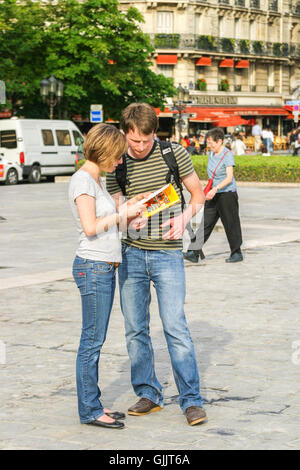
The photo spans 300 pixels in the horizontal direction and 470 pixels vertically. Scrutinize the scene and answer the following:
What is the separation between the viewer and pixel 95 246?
5.06 metres

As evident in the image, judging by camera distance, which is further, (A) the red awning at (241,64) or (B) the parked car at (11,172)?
(A) the red awning at (241,64)

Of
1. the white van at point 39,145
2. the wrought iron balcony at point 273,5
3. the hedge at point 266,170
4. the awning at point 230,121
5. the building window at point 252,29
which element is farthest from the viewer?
the wrought iron balcony at point 273,5

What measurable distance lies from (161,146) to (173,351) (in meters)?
1.11

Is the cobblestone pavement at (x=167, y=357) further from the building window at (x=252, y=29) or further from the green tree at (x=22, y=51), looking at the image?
the building window at (x=252, y=29)

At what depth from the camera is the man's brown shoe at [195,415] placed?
512 cm

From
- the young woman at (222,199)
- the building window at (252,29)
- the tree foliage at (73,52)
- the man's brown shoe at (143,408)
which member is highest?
the building window at (252,29)

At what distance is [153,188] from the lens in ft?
17.5

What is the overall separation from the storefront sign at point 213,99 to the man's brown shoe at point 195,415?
55125 mm

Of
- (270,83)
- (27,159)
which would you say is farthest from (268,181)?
(270,83)

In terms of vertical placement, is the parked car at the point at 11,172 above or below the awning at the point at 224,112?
below

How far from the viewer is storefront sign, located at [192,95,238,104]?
60031 mm

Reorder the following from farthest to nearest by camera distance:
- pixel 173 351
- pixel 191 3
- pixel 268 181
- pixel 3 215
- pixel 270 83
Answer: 1. pixel 270 83
2. pixel 191 3
3. pixel 268 181
4. pixel 3 215
5. pixel 173 351

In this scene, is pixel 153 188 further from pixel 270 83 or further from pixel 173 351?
pixel 270 83

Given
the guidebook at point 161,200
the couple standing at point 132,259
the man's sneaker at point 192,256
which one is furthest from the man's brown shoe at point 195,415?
the man's sneaker at point 192,256
